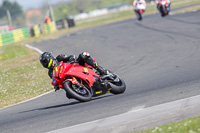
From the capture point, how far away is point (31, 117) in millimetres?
8227

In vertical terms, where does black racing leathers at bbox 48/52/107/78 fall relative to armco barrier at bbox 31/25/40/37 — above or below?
above

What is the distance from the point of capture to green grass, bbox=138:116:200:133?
5051mm

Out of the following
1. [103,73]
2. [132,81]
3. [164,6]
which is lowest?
[132,81]

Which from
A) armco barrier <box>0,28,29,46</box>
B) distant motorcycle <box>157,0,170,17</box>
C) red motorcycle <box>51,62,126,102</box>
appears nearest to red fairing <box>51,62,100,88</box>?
red motorcycle <box>51,62,126,102</box>

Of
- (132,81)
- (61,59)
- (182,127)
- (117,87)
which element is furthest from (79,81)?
(182,127)

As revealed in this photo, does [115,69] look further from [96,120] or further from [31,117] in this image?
[96,120]

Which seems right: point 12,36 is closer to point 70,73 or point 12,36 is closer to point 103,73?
point 103,73

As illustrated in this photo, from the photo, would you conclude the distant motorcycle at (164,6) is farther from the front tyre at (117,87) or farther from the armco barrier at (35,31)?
the front tyre at (117,87)

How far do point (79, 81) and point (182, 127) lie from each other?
369 cm

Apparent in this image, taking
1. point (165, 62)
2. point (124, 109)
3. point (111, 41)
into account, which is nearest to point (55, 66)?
point (124, 109)

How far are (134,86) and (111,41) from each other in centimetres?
1152

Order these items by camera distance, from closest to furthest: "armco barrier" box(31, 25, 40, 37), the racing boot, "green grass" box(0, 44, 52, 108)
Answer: the racing boot
"green grass" box(0, 44, 52, 108)
"armco barrier" box(31, 25, 40, 37)

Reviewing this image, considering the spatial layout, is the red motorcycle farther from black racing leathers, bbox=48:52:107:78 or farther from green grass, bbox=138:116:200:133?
green grass, bbox=138:116:200:133

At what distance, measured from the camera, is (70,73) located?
8.32m
